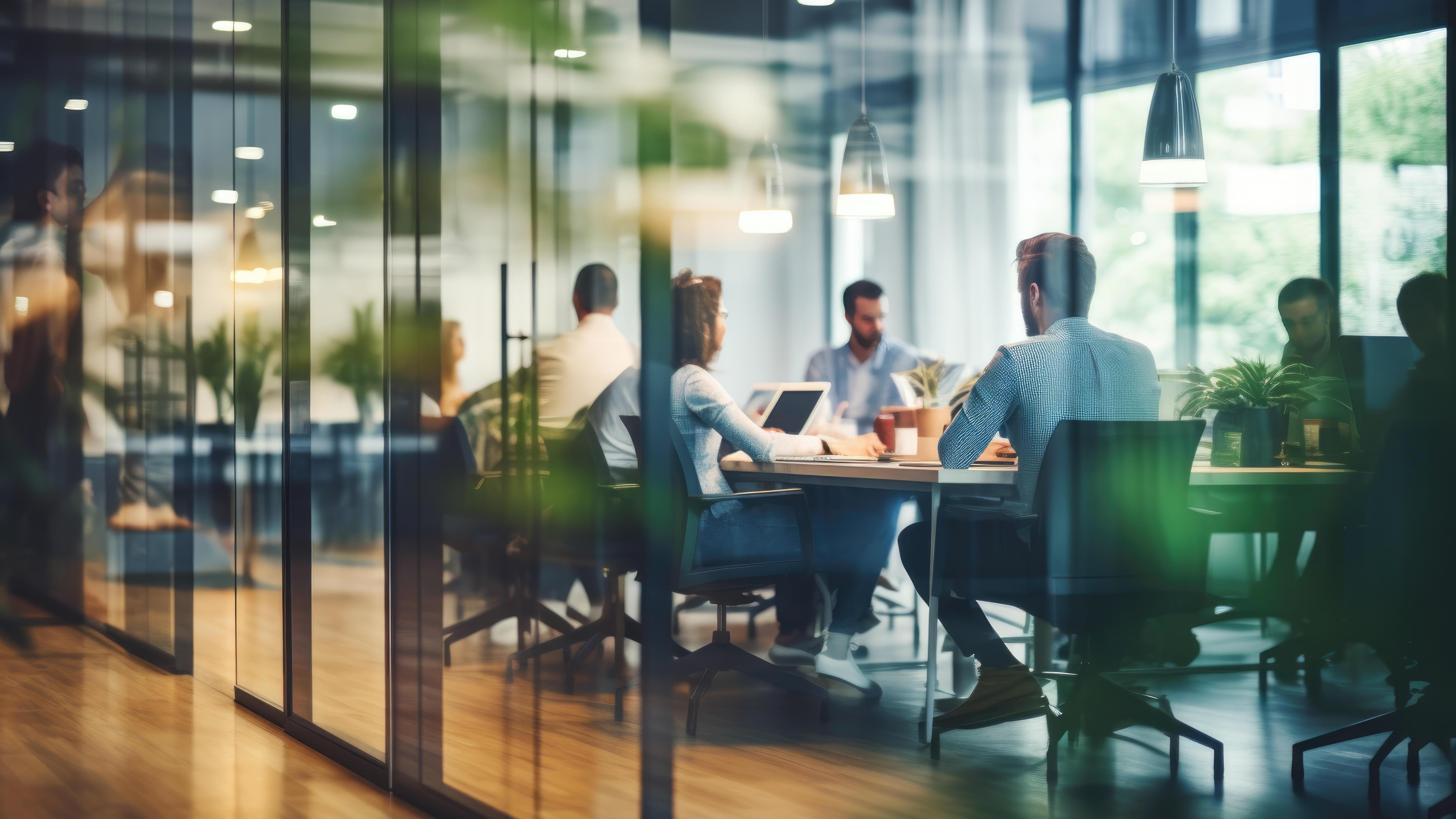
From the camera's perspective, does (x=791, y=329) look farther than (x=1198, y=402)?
Yes

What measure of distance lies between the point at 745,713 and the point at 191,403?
2.74 metres

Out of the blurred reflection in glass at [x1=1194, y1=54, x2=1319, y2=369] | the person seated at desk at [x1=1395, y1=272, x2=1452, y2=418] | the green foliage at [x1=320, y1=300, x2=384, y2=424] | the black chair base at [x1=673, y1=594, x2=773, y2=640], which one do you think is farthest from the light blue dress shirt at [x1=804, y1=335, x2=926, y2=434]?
the person seated at desk at [x1=1395, y1=272, x2=1452, y2=418]

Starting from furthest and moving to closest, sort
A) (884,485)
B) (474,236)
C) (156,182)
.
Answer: (156,182) < (884,485) < (474,236)

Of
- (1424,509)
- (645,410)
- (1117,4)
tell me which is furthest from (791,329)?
(1424,509)

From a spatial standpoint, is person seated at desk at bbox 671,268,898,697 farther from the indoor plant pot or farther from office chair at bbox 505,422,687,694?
the indoor plant pot

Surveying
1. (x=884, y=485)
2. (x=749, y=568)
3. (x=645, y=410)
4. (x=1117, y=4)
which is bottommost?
(x=749, y=568)

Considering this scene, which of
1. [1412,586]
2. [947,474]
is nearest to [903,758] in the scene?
[947,474]

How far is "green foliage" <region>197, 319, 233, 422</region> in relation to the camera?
480cm

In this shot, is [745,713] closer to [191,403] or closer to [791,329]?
[191,403]

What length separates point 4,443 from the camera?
6188mm

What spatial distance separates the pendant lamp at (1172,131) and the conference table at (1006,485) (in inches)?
31.2

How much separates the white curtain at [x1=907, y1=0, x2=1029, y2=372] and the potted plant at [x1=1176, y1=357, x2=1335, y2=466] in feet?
11.9

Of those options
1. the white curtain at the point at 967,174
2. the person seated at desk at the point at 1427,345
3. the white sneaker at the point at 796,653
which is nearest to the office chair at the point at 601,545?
the person seated at desk at the point at 1427,345

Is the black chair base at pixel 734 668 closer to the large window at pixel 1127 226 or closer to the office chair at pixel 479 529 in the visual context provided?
the office chair at pixel 479 529
